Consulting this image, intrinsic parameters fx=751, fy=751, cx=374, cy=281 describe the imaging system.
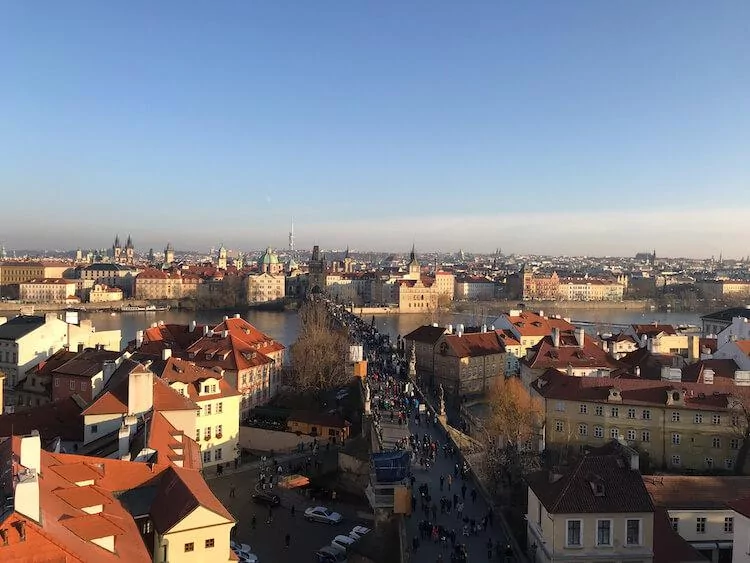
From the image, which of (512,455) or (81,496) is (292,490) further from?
(81,496)

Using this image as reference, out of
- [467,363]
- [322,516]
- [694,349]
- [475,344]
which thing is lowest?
[322,516]

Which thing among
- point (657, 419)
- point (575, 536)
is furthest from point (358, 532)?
point (657, 419)

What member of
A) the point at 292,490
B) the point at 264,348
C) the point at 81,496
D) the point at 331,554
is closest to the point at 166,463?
the point at 81,496

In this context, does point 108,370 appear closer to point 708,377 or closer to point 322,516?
point 322,516

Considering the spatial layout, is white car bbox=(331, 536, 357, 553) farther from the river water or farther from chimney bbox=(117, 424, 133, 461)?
the river water

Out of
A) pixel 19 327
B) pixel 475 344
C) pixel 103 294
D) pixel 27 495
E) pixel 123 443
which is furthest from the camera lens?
pixel 103 294

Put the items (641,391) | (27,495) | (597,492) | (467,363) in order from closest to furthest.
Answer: (27,495)
(597,492)
(641,391)
(467,363)

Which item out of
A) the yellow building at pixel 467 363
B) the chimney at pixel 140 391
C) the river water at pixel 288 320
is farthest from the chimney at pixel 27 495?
the river water at pixel 288 320
